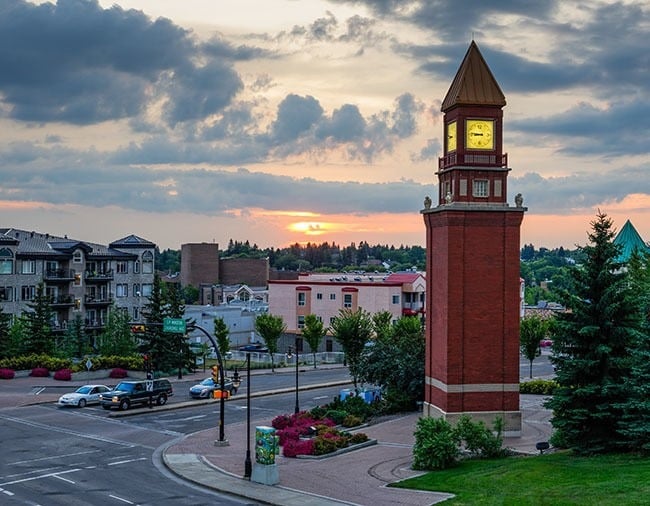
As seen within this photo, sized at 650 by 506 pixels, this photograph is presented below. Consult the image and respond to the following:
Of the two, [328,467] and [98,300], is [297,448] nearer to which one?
[328,467]

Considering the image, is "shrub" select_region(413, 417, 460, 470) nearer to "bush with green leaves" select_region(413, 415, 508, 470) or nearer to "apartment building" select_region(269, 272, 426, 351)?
"bush with green leaves" select_region(413, 415, 508, 470)

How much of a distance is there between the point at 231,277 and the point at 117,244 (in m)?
103

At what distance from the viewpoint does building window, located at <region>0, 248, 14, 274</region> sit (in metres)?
81.4

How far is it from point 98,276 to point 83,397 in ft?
129

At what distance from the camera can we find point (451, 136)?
142 ft

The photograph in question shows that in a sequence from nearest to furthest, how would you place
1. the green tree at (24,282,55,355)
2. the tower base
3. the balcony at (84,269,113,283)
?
the tower base < the green tree at (24,282,55,355) < the balcony at (84,269,113,283)

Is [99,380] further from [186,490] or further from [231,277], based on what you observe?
[231,277]

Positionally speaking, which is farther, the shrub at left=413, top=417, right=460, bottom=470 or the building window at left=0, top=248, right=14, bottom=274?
the building window at left=0, top=248, right=14, bottom=274

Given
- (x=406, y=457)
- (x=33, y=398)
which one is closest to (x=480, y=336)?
(x=406, y=457)

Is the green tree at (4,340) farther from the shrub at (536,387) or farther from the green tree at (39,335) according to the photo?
the shrub at (536,387)

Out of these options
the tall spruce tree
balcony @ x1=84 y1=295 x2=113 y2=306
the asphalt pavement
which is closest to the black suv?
the asphalt pavement

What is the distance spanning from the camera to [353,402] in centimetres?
5094

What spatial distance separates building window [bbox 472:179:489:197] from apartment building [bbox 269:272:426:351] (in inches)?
2176

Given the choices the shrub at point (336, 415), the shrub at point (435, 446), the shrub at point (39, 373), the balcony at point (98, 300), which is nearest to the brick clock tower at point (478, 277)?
the shrub at point (435, 446)
